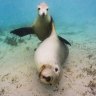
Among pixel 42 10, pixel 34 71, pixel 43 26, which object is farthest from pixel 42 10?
pixel 34 71

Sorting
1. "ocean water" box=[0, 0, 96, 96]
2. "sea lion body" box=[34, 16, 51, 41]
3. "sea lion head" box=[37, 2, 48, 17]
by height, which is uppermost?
"sea lion head" box=[37, 2, 48, 17]

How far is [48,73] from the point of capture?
16.5ft

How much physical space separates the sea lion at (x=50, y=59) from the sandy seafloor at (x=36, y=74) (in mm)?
566

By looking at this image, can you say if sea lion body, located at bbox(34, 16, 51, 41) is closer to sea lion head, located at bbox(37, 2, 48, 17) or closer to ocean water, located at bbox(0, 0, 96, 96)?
sea lion head, located at bbox(37, 2, 48, 17)

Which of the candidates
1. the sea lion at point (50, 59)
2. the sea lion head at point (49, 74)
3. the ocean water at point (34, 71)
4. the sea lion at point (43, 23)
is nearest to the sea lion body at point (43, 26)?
the sea lion at point (43, 23)

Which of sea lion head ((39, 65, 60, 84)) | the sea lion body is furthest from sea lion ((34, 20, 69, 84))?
the sea lion body

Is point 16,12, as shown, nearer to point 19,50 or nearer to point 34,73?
point 19,50

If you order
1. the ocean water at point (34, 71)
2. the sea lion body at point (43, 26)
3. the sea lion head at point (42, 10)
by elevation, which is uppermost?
the sea lion head at point (42, 10)

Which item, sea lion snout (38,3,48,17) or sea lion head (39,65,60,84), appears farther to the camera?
sea lion snout (38,3,48,17)

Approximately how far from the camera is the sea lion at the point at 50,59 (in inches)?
200

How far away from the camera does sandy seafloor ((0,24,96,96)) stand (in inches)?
230

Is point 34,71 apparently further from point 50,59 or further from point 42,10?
point 42,10

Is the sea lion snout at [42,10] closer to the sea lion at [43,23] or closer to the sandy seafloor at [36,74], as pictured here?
the sea lion at [43,23]

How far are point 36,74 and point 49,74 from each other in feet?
5.24
